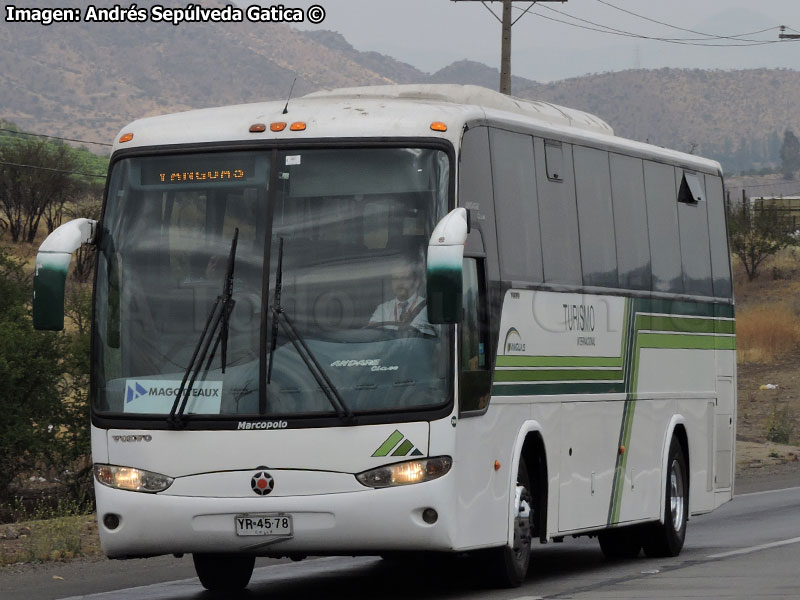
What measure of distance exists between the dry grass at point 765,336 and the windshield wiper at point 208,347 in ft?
139

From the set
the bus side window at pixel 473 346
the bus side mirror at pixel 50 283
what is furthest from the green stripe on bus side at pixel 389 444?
the bus side mirror at pixel 50 283

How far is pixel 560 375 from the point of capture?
1255 centimetres

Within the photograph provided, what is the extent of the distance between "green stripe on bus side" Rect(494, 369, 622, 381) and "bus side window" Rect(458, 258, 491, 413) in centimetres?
32

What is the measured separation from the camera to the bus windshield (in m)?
10.4

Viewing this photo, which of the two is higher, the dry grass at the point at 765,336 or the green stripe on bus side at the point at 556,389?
the green stripe on bus side at the point at 556,389

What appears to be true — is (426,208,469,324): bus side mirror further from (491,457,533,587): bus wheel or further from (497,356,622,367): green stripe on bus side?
(491,457,533,587): bus wheel

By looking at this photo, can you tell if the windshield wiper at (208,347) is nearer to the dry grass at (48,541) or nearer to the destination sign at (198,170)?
the destination sign at (198,170)

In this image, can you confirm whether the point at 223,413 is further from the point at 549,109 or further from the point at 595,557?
the point at 595,557

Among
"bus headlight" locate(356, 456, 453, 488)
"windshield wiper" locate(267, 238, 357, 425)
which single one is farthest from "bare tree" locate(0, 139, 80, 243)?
"bus headlight" locate(356, 456, 453, 488)

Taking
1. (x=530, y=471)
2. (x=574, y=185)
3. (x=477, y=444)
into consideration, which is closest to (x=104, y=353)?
(x=477, y=444)

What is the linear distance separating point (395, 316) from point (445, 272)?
75cm

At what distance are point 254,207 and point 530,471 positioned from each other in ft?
9.98

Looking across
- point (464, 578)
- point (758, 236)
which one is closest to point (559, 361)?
point (464, 578)

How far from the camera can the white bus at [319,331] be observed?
10.3 m
